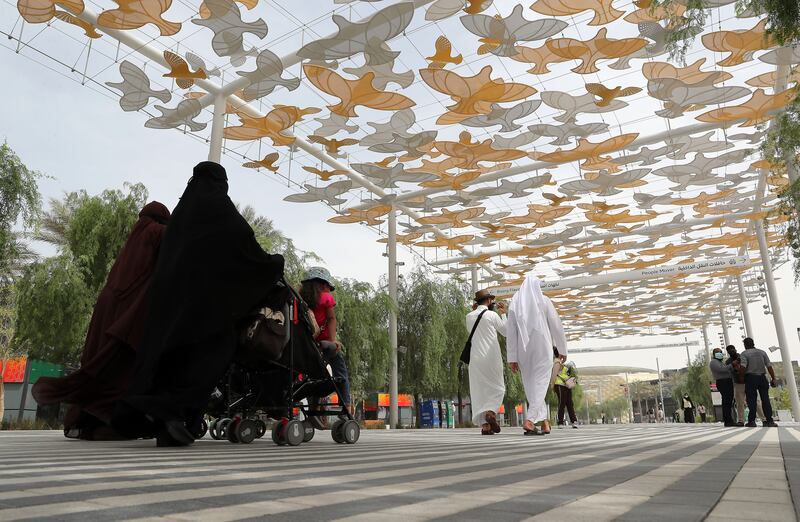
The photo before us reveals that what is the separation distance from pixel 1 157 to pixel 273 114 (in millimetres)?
5796

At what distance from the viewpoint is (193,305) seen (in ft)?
10.9

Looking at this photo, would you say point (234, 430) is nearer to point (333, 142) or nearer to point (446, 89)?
point (446, 89)

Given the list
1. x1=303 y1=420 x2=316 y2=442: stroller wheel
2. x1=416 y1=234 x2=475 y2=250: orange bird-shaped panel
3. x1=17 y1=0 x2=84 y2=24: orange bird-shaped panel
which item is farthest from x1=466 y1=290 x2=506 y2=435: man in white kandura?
x1=416 y1=234 x2=475 y2=250: orange bird-shaped panel

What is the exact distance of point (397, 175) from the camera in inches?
541

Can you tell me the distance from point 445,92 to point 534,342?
5.19 metres

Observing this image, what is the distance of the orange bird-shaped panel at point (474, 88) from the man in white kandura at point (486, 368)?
4.08 m

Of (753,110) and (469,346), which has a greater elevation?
(753,110)

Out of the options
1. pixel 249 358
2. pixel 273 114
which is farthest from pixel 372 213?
pixel 249 358

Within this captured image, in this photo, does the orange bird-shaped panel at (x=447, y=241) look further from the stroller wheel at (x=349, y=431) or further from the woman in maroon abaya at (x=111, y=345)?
the woman in maroon abaya at (x=111, y=345)

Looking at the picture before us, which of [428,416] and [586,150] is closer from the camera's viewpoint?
[586,150]

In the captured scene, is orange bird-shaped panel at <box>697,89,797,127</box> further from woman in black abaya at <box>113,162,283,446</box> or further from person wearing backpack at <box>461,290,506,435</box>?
woman in black abaya at <box>113,162,283,446</box>

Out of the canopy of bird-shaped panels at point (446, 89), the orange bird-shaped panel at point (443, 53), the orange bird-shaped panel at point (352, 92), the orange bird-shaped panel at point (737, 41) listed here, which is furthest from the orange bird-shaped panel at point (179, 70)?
the orange bird-shaped panel at point (737, 41)

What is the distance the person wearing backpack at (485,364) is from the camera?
295 inches

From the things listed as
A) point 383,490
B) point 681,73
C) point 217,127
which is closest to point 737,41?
point 681,73
